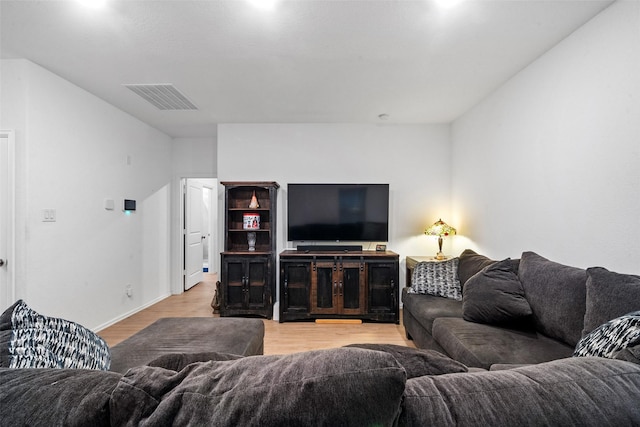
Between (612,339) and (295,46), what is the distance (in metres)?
2.50

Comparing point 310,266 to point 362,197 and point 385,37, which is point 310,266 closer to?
point 362,197

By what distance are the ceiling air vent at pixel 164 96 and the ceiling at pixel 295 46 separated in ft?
0.33

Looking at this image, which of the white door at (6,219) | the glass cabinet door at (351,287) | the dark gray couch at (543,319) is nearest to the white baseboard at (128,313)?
the white door at (6,219)

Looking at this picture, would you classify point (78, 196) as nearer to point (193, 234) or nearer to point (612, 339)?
point (193, 234)

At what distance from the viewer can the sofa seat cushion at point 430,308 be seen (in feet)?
8.26

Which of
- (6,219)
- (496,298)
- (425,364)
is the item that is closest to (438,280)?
(496,298)

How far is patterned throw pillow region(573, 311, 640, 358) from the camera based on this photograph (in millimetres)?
945

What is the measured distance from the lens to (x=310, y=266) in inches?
154

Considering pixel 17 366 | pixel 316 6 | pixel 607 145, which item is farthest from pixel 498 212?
pixel 17 366

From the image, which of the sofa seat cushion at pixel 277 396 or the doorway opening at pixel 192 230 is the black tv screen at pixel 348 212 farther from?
the sofa seat cushion at pixel 277 396

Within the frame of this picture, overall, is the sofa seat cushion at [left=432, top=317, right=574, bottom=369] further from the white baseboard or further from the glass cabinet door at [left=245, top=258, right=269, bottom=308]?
the white baseboard

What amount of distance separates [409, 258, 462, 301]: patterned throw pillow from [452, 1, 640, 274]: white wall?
1.89 ft

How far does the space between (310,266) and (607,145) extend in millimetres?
3000

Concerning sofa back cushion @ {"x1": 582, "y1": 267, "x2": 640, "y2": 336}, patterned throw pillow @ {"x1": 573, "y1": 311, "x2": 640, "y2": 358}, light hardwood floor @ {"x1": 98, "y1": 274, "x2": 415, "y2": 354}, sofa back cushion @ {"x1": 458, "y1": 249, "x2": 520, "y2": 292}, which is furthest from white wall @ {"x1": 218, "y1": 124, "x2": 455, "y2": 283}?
patterned throw pillow @ {"x1": 573, "y1": 311, "x2": 640, "y2": 358}
